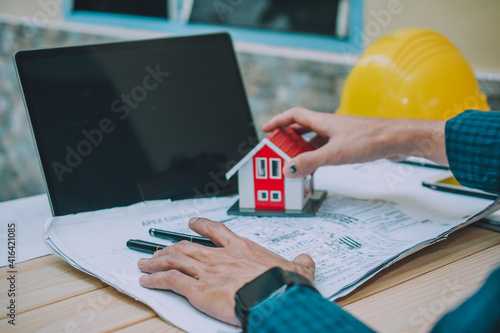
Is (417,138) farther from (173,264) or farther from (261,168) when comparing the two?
(173,264)

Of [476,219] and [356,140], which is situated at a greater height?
[356,140]

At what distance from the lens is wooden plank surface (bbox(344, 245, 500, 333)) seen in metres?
0.51

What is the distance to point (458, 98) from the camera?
42.7 inches

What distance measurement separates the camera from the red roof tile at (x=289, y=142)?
31.9 inches

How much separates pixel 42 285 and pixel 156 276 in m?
0.16

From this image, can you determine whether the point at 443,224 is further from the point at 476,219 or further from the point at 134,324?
the point at 134,324

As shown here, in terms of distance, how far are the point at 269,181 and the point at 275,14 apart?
5.65 ft

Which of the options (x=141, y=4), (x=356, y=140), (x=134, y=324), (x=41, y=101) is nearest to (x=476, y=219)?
(x=356, y=140)

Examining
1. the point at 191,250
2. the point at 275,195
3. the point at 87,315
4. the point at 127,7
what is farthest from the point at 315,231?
the point at 127,7

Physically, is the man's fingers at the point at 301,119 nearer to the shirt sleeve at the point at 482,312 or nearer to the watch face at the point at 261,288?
the watch face at the point at 261,288

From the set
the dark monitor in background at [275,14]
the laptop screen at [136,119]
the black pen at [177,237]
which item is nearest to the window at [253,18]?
the dark monitor in background at [275,14]

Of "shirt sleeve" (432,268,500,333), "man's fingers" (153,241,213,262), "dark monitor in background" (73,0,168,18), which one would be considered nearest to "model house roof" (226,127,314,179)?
"man's fingers" (153,241,213,262)

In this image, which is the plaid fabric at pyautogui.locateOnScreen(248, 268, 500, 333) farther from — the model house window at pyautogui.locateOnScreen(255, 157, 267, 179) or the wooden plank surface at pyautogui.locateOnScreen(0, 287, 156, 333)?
the model house window at pyautogui.locateOnScreen(255, 157, 267, 179)

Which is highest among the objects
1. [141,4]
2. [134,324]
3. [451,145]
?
[141,4]
